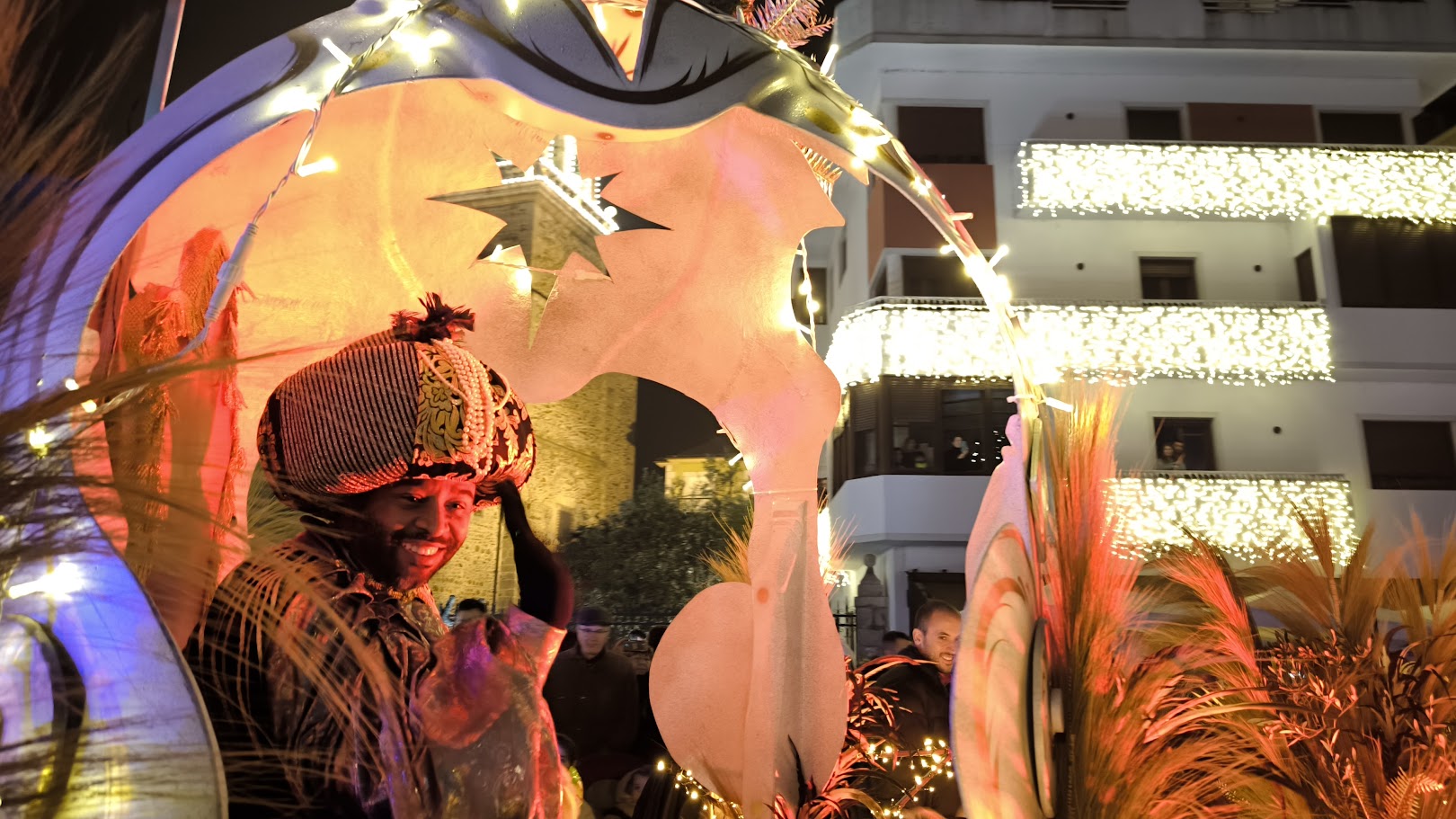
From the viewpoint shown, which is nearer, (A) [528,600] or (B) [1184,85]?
(A) [528,600]

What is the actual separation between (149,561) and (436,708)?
2.32 ft

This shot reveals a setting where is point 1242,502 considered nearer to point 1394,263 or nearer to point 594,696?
point 1394,263

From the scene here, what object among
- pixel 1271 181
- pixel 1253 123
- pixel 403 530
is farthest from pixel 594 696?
pixel 1253 123

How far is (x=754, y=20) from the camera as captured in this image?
3.23m

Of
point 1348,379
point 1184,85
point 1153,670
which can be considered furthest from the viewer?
point 1184,85

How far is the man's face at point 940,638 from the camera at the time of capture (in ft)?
13.9

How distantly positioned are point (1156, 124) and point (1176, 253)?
2223 mm

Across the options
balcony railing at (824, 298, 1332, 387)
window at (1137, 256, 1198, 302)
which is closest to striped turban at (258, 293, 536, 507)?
balcony railing at (824, 298, 1332, 387)

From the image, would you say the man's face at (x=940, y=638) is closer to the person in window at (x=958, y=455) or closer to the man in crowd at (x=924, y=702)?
the man in crowd at (x=924, y=702)

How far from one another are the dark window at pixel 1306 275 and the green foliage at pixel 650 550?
1058cm

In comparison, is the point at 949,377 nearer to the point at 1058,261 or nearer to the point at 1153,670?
the point at 1058,261

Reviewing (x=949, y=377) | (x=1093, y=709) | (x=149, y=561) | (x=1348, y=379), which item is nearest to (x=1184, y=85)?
(x=1348, y=379)

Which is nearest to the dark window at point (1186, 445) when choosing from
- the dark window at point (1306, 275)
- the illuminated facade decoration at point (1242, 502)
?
the illuminated facade decoration at point (1242, 502)

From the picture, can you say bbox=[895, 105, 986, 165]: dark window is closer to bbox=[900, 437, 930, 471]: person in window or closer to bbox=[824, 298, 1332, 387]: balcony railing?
bbox=[824, 298, 1332, 387]: balcony railing
